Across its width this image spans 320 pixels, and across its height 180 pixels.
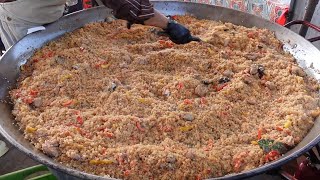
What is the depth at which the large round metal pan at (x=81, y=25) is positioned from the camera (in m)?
1.77

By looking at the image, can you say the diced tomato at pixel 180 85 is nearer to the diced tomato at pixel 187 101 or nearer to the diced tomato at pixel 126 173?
the diced tomato at pixel 187 101

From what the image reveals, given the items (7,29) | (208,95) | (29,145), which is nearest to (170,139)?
(208,95)

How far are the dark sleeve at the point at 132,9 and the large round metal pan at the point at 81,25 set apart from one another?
1.98ft

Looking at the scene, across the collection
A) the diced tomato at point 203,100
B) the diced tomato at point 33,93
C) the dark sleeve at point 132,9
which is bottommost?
the diced tomato at point 203,100

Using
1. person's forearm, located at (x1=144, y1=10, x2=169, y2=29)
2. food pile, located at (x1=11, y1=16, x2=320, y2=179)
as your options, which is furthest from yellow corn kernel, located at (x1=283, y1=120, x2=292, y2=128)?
person's forearm, located at (x1=144, y1=10, x2=169, y2=29)

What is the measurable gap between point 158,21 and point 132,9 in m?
0.28

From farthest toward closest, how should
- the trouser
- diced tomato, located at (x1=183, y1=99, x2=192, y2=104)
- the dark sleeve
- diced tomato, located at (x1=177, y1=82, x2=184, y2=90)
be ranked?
the trouser → the dark sleeve → diced tomato, located at (x1=177, y1=82, x2=184, y2=90) → diced tomato, located at (x1=183, y1=99, x2=192, y2=104)

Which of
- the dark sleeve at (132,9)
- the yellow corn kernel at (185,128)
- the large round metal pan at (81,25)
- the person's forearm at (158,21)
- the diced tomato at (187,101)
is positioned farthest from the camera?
the person's forearm at (158,21)

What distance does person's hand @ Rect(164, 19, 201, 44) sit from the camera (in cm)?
284

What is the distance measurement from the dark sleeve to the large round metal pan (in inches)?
23.8

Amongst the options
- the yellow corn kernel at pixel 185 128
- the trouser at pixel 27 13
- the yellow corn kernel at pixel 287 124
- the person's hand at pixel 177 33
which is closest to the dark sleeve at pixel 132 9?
the person's hand at pixel 177 33

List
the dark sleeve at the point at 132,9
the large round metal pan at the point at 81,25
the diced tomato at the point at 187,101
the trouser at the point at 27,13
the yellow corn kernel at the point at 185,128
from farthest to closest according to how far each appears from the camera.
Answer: the trouser at the point at 27,13 → the dark sleeve at the point at 132,9 → the diced tomato at the point at 187,101 → the yellow corn kernel at the point at 185,128 → the large round metal pan at the point at 81,25

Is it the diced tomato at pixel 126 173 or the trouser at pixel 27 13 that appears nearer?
the diced tomato at pixel 126 173

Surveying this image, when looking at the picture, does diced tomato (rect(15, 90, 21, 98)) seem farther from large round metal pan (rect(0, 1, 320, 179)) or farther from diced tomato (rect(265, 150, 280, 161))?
diced tomato (rect(265, 150, 280, 161))
